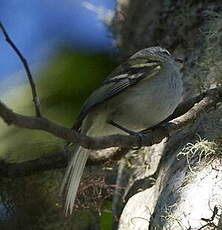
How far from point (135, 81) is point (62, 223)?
0.81 metres

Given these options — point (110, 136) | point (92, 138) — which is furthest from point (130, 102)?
point (92, 138)

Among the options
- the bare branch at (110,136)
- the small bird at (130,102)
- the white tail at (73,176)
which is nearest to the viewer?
the bare branch at (110,136)

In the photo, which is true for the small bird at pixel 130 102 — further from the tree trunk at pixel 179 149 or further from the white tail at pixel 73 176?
the tree trunk at pixel 179 149

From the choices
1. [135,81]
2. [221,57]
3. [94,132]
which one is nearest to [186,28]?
[221,57]

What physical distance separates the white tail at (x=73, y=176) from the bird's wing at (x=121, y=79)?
13 centimetres

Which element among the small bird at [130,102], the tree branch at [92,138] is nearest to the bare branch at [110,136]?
the tree branch at [92,138]

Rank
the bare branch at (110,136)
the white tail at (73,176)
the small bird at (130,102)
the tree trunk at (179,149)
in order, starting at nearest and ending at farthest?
the bare branch at (110,136) → the tree trunk at (179,149) → the white tail at (73,176) → the small bird at (130,102)

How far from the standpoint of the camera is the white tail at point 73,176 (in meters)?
3.05

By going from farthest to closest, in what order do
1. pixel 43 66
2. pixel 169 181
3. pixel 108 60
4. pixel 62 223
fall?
pixel 108 60
pixel 43 66
pixel 62 223
pixel 169 181

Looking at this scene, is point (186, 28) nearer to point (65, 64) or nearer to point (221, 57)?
point (221, 57)

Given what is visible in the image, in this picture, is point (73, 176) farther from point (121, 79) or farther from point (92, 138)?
point (92, 138)

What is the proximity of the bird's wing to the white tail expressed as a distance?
0.44 ft

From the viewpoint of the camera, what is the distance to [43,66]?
3.98 meters

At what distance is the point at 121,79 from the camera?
324cm
